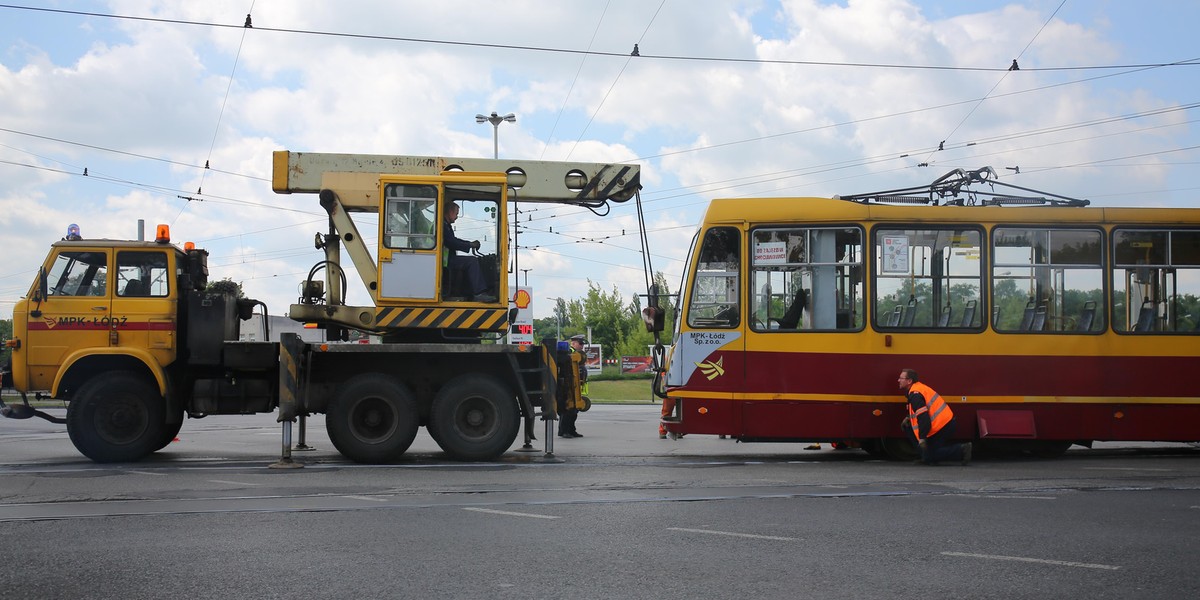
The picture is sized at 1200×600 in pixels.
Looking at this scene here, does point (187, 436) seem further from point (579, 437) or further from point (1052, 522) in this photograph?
point (1052, 522)

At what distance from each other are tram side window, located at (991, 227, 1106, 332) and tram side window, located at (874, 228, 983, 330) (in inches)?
11.3

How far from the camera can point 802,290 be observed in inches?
513

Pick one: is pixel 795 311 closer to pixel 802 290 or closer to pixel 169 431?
Answer: pixel 802 290

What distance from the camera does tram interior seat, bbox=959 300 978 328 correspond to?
13.0 m

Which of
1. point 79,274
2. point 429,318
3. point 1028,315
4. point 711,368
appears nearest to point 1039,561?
point 711,368

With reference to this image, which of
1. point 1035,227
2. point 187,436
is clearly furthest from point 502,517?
point 187,436

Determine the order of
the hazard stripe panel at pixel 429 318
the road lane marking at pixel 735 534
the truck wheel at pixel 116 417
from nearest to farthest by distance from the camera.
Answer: the road lane marking at pixel 735 534 → the truck wheel at pixel 116 417 → the hazard stripe panel at pixel 429 318

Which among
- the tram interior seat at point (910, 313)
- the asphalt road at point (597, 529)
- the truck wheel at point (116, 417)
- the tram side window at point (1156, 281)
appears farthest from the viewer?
the tram side window at point (1156, 281)

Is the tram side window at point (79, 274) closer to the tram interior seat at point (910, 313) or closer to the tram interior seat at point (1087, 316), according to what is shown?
the tram interior seat at point (910, 313)

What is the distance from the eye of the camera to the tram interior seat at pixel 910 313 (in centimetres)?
1299

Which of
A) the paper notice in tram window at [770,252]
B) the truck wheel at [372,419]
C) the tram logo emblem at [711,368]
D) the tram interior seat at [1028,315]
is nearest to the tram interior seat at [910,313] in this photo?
the tram interior seat at [1028,315]

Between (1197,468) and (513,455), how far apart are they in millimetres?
8196

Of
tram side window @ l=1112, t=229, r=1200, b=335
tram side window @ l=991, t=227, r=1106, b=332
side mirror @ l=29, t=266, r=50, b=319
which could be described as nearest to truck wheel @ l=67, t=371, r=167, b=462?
side mirror @ l=29, t=266, r=50, b=319

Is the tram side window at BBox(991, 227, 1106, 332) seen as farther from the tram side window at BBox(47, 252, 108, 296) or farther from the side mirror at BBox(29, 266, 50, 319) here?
the side mirror at BBox(29, 266, 50, 319)
